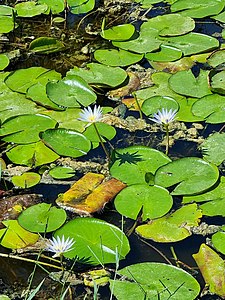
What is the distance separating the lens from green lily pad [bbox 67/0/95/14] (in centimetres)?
331

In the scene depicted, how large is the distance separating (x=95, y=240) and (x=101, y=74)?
3.39ft

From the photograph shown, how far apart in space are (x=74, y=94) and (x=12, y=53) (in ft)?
2.07

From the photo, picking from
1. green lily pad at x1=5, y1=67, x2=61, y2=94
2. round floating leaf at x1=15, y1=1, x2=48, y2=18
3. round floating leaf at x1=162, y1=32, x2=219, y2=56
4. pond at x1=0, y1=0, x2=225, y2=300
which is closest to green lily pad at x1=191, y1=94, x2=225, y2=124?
pond at x1=0, y1=0, x2=225, y2=300

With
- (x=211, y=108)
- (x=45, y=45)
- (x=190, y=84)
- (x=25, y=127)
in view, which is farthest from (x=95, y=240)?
(x=45, y=45)

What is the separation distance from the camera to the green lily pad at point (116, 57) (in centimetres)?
279

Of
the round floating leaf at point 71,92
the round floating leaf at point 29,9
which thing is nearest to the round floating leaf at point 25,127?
the round floating leaf at point 71,92

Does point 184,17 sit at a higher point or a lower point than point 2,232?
higher

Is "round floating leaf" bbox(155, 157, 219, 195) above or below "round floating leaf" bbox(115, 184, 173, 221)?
above

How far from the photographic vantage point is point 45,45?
302 centimetres

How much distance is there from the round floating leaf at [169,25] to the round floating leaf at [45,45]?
43 cm

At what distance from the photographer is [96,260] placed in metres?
1.82

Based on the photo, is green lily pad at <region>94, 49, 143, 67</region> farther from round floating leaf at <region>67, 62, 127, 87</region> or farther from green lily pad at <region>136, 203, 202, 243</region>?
green lily pad at <region>136, 203, 202, 243</region>

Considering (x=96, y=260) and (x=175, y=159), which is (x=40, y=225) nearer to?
(x=96, y=260)

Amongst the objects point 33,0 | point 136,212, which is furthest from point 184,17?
point 136,212
